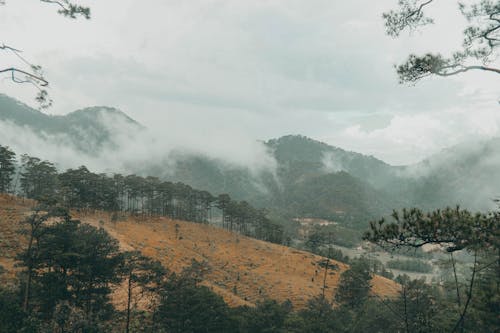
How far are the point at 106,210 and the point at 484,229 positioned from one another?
107 meters

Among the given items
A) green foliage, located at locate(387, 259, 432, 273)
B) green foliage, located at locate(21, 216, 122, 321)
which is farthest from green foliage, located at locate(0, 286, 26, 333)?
green foliage, located at locate(387, 259, 432, 273)

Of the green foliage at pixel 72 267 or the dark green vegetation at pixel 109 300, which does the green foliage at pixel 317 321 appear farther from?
the green foliage at pixel 72 267

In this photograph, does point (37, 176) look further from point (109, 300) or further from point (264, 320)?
point (264, 320)

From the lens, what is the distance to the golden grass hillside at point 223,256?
6341 centimetres

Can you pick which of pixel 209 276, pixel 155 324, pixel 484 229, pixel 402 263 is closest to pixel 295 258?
pixel 209 276

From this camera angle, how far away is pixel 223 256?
89.2 m

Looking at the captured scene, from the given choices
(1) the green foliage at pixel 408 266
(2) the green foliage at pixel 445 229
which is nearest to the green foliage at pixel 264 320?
(2) the green foliage at pixel 445 229

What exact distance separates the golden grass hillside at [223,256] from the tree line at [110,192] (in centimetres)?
678

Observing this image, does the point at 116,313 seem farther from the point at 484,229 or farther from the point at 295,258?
the point at 295,258

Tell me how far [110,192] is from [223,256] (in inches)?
1613

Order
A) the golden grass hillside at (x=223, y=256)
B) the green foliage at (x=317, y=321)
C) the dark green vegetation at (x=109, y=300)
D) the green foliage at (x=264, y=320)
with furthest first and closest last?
1. the golden grass hillside at (x=223, y=256)
2. the green foliage at (x=264, y=320)
3. the green foliage at (x=317, y=321)
4. the dark green vegetation at (x=109, y=300)

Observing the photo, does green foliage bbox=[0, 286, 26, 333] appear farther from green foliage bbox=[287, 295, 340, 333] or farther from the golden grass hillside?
green foliage bbox=[287, 295, 340, 333]

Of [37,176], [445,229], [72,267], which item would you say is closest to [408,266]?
[37,176]

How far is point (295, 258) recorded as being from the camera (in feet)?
341
